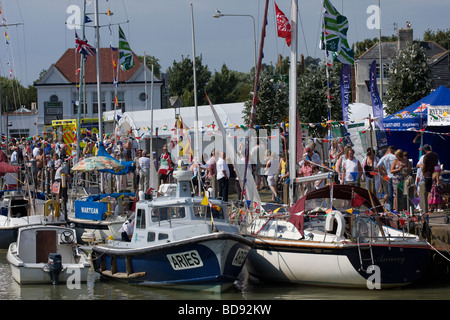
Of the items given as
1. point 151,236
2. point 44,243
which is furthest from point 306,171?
point 44,243

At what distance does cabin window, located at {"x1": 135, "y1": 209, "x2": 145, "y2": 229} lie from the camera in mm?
18170

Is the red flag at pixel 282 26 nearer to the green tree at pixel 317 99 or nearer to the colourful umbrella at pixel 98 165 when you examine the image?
the colourful umbrella at pixel 98 165

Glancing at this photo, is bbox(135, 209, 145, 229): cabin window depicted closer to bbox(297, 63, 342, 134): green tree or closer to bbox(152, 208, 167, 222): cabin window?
bbox(152, 208, 167, 222): cabin window

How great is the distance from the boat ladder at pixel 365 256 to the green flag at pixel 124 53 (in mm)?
17600

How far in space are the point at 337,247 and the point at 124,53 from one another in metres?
17.8

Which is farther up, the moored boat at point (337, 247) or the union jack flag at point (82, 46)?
the union jack flag at point (82, 46)

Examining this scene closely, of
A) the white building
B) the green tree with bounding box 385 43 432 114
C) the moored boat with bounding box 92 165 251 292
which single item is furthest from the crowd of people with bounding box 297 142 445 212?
the white building

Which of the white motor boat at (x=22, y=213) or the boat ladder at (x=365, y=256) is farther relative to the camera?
the white motor boat at (x=22, y=213)

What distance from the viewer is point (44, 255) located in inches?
798

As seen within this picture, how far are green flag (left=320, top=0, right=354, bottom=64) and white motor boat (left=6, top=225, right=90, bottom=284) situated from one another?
9.34 m

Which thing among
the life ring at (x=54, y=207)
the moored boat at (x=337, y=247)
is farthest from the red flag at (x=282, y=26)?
the life ring at (x=54, y=207)

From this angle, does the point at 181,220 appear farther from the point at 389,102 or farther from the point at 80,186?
the point at 389,102

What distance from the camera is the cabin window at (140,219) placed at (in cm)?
1817
